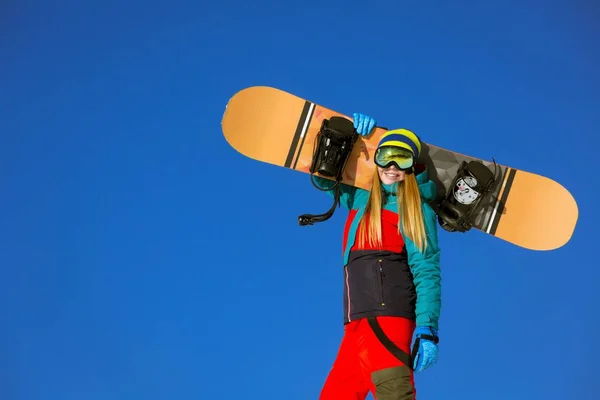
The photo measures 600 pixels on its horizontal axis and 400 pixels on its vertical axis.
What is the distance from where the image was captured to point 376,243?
2.91 metres

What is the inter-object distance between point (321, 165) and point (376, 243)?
0.50m

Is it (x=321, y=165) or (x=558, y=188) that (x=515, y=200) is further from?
(x=321, y=165)

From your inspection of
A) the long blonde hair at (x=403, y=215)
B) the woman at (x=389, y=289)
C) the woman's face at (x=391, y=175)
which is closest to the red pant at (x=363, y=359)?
the woman at (x=389, y=289)

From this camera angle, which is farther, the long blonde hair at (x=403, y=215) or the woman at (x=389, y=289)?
the long blonde hair at (x=403, y=215)

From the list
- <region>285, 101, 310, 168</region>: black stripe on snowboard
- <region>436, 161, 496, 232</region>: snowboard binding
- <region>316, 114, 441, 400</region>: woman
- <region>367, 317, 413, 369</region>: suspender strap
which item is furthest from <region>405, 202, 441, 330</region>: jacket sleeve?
<region>285, 101, 310, 168</region>: black stripe on snowboard

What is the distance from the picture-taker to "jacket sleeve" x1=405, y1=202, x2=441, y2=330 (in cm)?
282

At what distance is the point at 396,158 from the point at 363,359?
2.65ft

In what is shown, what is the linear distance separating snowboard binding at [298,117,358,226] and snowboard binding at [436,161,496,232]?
48cm

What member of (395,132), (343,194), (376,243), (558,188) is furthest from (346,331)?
(558,188)

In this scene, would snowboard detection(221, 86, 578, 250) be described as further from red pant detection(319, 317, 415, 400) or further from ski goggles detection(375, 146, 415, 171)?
red pant detection(319, 317, 415, 400)

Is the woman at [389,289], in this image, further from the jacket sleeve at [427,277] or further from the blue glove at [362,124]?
the blue glove at [362,124]

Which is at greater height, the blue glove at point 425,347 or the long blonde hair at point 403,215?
the long blonde hair at point 403,215

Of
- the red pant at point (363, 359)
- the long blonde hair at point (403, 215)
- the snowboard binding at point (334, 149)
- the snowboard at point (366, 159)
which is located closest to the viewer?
Answer: the red pant at point (363, 359)

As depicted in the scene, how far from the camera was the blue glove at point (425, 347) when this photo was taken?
279 cm
